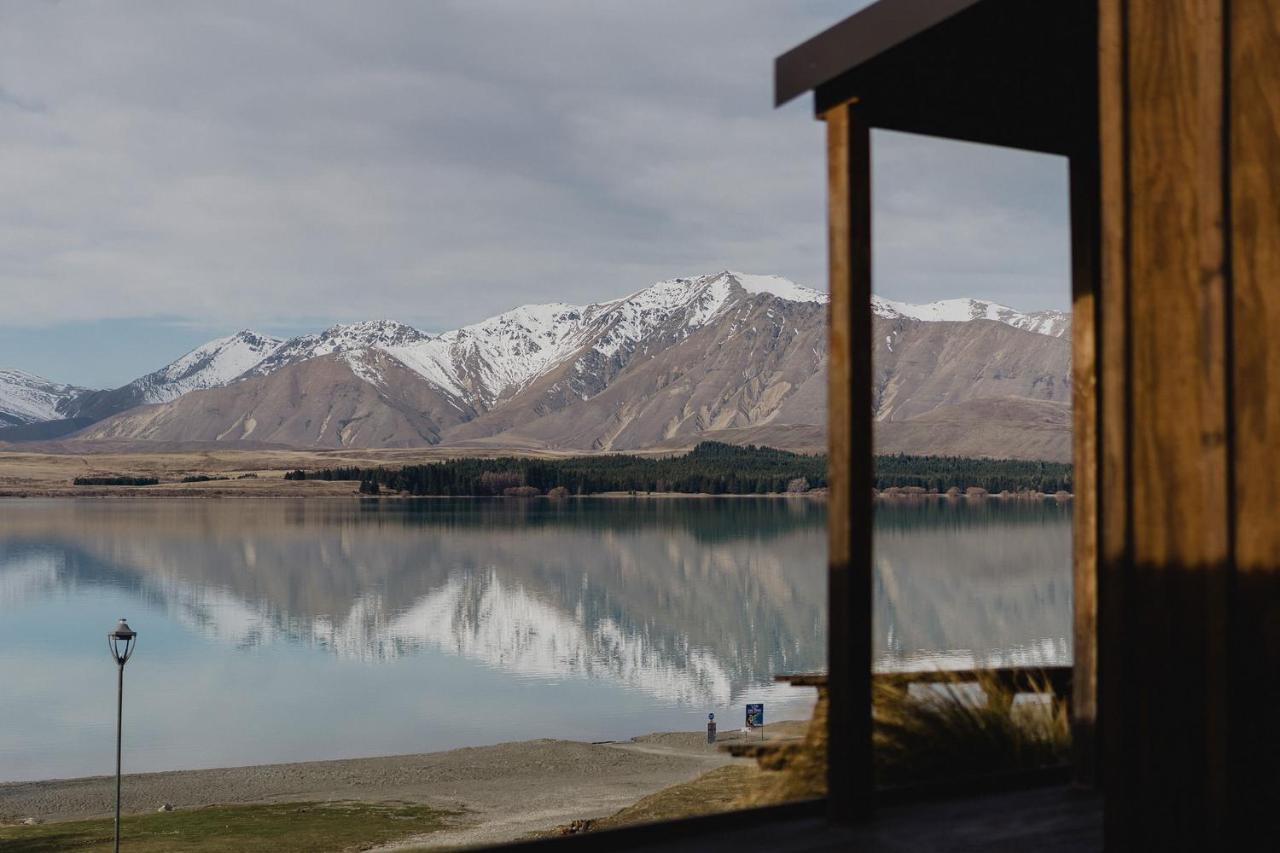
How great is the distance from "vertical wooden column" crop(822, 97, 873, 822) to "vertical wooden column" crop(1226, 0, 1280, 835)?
1.72m

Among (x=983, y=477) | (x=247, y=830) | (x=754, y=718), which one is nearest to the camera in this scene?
(x=247, y=830)

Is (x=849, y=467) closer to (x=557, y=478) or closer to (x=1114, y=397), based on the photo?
(x=1114, y=397)

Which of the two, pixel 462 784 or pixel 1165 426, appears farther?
pixel 462 784

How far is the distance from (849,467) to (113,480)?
189 meters

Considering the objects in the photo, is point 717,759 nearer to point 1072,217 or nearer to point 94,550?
point 1072,217

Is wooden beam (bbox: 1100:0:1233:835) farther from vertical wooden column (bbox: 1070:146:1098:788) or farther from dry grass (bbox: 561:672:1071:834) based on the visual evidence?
dry grass (bbox: 561:672:1071:834)

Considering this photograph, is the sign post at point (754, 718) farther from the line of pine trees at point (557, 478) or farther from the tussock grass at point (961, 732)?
the line of pine trees at point (557, 478)

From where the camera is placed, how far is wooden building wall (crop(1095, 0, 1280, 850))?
318 centimetres

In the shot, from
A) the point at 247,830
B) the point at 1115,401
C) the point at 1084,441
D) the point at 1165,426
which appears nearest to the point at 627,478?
the point at 247,830


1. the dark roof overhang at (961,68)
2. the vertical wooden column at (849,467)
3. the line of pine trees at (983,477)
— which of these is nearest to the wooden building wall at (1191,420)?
the dark roof overhang at (961,68)

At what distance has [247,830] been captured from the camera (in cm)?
2062

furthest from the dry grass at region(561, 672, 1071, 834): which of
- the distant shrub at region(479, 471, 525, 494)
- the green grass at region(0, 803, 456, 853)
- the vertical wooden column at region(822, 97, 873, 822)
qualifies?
the distant shrub at region(479, 471, 525, 494)

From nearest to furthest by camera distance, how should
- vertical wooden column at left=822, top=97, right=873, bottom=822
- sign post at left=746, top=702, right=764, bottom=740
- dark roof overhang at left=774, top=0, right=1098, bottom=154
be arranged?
dark roof overhang at left=774, top=0, right=1098, bottom=154
vertical wooden column at left=822, top=97, right=873, bottom=822
sign post at left=746, top=702, right=764, bottom=740

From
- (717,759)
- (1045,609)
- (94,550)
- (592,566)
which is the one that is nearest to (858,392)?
(717,759)
